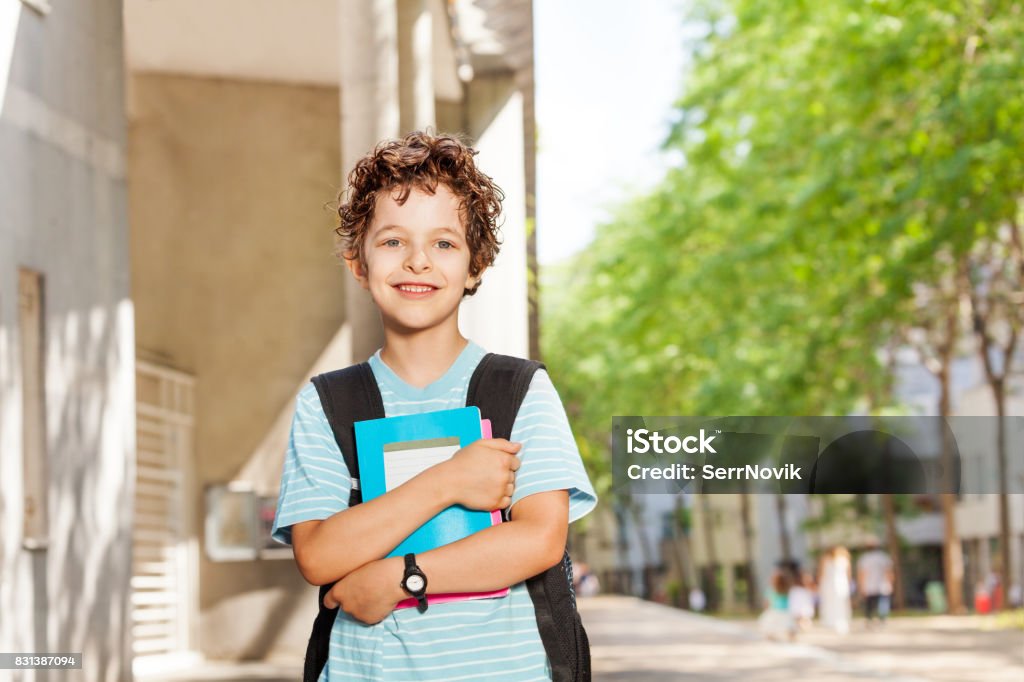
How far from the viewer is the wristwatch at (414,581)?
6.47 feet

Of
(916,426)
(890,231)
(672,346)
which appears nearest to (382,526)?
(890,231)

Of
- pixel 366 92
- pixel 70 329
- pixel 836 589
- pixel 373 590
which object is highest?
pixel 366 92

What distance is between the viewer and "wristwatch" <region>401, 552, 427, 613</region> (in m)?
1.97

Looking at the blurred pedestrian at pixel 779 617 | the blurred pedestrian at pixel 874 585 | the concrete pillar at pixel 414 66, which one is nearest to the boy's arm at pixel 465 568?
the concrete pillar at pixel 414 66

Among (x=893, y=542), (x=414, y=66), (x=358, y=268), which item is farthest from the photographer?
(x=893, y=542)

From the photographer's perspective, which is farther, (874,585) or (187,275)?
(874,585)

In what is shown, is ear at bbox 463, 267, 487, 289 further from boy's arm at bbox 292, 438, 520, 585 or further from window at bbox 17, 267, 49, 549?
window at bbox 17, 267, 49, 549

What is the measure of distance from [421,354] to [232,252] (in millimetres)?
14139

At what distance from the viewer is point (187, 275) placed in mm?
15891

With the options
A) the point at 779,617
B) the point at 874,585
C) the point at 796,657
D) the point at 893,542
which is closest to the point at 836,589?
the point at 874,585

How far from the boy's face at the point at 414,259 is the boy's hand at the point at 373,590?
348 mm

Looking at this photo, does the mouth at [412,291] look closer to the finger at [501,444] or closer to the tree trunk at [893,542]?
the finger at [501,444]

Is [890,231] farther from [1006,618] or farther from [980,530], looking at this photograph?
[980,530]

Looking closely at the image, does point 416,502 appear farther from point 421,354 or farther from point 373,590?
point 421,354
